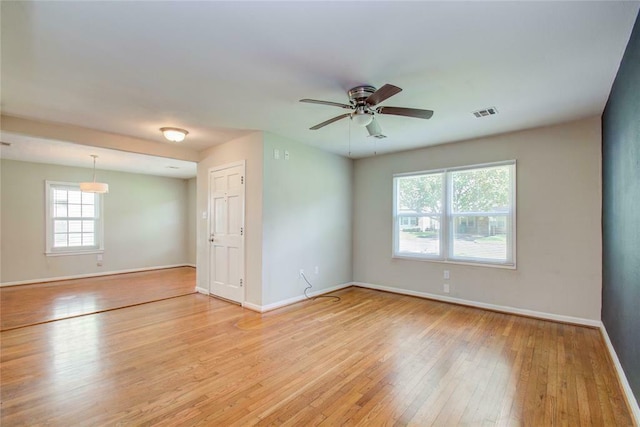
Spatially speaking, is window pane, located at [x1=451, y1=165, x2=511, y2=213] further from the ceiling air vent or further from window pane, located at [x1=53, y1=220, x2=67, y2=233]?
window pane, located at [x1=53, y1=220, x2=67, y2=233]

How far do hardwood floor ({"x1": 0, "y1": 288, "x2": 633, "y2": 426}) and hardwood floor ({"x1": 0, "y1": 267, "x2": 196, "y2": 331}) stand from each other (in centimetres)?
53

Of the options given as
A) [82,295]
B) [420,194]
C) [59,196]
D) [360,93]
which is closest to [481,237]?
[420,194]

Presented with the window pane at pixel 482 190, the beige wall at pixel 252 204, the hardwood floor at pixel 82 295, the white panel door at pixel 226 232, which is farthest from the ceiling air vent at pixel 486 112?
the hardwood floor at pixel 82 295

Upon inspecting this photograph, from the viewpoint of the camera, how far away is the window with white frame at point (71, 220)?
6195 millimetres

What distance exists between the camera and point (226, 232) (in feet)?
15.6

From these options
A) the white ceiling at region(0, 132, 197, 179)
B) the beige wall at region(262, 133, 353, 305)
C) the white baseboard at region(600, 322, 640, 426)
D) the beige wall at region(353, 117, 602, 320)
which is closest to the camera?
the white baseboard at region(600, 322, 640, 426)

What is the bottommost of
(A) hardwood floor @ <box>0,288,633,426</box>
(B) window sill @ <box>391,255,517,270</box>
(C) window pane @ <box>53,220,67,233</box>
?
(A) hardwood floor @ <box>0,288,633,426</box>

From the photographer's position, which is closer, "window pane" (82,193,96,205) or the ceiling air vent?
the ceiling air vent

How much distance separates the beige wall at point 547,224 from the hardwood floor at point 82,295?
4713 millimetres

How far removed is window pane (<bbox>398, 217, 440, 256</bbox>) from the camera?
479cm

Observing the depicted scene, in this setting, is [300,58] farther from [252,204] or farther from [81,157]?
[81,157]

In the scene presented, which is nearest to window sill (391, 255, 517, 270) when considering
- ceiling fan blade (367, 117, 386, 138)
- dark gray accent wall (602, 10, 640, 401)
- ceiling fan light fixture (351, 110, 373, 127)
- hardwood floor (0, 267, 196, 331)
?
dark gray accent wall (602, 10, 640, 401)

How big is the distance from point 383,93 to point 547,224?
9.88ft

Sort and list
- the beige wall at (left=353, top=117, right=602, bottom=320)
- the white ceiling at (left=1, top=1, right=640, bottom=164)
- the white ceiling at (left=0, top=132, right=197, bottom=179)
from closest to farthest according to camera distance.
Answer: the white ceiling at (left=1, top=1, right=640, bottom=164), the beige wall at (left=353, top=117, right=602, bottom=320), the white ceiling at (left=0, top=132, right=197, bottom=179)
